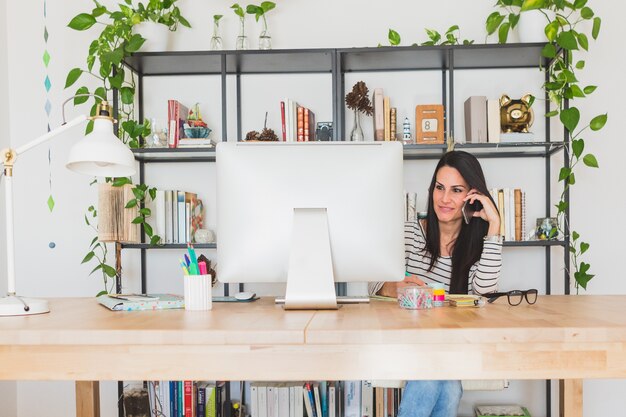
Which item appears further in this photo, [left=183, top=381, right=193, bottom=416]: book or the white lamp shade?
[left=183, top=381, right=193, bottom=416]: book

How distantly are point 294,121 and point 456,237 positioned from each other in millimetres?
955

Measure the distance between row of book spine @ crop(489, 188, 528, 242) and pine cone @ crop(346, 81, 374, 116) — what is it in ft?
2.43

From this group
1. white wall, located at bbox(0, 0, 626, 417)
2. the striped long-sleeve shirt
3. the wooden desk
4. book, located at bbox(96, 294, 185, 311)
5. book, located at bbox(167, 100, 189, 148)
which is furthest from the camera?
white wall, located at bbox(0, 0, 626, 417)

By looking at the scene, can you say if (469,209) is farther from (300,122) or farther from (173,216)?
(173,216)

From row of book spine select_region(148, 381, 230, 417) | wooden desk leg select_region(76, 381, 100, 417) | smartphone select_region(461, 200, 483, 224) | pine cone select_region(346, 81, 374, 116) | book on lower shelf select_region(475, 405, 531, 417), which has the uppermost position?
pine cone select_region(346, 81, 374, 116)

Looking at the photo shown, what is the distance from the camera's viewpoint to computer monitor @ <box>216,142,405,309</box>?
5.12 ft

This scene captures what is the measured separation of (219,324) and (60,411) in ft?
7.50

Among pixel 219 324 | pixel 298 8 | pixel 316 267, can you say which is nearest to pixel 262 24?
pixel 298 8

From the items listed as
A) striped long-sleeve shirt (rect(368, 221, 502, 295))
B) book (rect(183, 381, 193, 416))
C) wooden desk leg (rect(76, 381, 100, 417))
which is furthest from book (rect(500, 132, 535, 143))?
wooden desk leg (rect(76, 381, 100, 417))

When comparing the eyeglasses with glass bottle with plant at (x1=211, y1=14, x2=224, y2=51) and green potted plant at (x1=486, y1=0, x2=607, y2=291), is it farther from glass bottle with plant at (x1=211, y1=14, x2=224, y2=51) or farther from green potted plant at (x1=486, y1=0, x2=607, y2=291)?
glass bottle with plant at (x1=211, y1=14, x2=224, y2=51)

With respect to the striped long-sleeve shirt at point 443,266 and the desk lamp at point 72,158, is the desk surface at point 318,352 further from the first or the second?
the striped long-sleeve shirt at point 443,266

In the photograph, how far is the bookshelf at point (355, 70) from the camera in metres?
2.69

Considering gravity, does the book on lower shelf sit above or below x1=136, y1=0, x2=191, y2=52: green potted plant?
below

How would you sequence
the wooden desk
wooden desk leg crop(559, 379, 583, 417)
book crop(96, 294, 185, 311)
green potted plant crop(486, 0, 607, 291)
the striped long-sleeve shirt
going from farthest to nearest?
green potted plant crop(486, 0, 607, 291) → the striped long-sleeve shirt → wooden desk leg crop(559, 379, 583, 417) → book crop(96, 294, 185, 311) → the wooden desk
